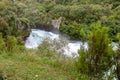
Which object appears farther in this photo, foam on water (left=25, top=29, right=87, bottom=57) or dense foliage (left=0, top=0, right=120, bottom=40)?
dense foliage (left=0, top=0, right=120, bottom=40)

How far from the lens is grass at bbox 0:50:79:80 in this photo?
4.46m

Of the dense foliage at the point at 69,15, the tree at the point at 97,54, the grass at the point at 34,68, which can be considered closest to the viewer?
the grass at the point at 34,68

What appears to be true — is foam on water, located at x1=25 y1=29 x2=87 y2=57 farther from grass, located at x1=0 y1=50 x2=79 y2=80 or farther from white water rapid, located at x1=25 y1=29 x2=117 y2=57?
grass, located at x1=0 y1=50 x2=79 y2=80

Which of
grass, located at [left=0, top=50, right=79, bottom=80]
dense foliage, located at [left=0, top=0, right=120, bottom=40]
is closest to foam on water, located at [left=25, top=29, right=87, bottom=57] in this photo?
dense foliage, located at [left=0, top=0, right=120, bottom=40]

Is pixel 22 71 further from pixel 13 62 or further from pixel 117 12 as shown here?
pixel 117 12

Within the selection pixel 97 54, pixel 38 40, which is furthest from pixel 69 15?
pixel 97 54

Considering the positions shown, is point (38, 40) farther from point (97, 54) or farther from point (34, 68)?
point (97, 54)

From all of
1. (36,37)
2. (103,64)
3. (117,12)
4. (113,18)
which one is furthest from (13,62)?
(117,12)

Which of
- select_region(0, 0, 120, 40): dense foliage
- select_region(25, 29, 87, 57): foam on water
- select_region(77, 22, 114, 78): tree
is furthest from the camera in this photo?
select_region(0, 0, 120, 40): dense foliage

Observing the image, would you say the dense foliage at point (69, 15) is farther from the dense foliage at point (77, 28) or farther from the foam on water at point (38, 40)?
the foam on water at point (38, 40)

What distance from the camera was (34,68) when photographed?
4.93 m

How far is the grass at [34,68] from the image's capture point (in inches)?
175

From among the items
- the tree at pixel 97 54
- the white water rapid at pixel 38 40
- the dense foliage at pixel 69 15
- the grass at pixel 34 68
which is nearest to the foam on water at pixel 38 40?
the white water rapid at pixel 38 40

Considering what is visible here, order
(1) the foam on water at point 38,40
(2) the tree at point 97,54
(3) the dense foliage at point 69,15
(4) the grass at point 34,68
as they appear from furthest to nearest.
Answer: (3) the dense foliage at point 69,15, (1) the foam on water at point 38,40, (2) the tree at point 97,54, (4) the grass at point 34,68
